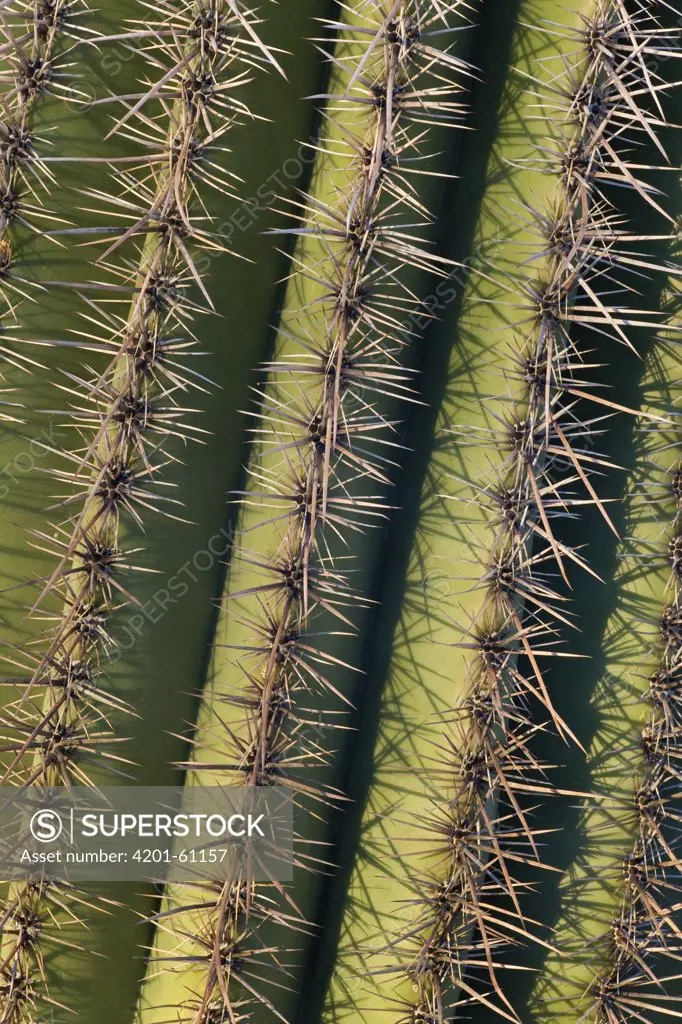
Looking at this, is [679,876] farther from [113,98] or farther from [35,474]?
[113,98]

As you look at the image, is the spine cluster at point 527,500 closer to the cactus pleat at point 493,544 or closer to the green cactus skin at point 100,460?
the cactus pleat at point 493,544

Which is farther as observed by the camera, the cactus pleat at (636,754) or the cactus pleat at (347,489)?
the cactus pleat at (636,754)

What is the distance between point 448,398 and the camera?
237cm

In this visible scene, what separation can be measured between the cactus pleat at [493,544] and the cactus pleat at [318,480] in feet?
0.55

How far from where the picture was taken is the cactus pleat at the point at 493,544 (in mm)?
2172

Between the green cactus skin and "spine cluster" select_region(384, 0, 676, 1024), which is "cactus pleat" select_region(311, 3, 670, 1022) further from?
the green cactus skin

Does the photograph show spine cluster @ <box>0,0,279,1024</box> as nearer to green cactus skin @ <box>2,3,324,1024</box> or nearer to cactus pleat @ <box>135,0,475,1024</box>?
green cactus skin @ <box>2,3,324,1024</box>

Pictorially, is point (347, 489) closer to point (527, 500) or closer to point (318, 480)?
point (318, 480)

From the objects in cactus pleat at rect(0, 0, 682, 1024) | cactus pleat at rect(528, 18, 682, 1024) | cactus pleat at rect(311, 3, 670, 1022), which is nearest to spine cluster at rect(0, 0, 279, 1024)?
cactus pleat at rect(0, 0, 682, 1024)

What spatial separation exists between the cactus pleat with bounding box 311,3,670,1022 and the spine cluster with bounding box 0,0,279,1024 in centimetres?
71

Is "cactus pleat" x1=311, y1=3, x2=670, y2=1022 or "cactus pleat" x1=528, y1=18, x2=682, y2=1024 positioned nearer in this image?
"cactus pleat" x1=311, y1=3, x2=670, y2=1022

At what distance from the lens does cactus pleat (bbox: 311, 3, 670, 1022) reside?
217cm

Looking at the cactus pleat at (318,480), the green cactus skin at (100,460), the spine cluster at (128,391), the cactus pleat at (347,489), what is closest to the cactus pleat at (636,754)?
the cactus pleat at (347,489)

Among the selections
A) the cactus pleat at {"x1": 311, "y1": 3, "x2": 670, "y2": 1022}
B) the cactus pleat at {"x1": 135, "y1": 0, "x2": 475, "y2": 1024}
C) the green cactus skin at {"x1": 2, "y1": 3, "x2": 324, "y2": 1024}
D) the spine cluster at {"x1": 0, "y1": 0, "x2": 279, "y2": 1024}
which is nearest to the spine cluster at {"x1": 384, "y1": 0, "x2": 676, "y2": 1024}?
the cactus pleat at {"x1": 311, "y1": 3, "x2": 670, "y2": 1022}
